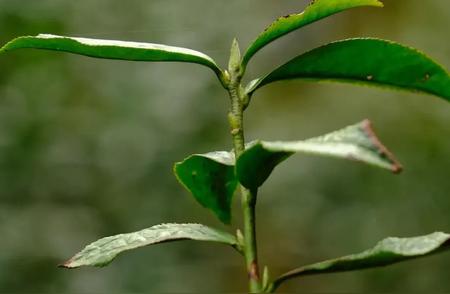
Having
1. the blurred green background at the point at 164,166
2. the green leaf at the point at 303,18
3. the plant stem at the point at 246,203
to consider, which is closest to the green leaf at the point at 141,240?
the plant stem at the point at 246,203

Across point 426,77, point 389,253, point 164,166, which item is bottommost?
point 389,253

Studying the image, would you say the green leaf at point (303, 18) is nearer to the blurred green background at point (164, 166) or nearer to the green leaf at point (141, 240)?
the green leaf at point (141, 240)

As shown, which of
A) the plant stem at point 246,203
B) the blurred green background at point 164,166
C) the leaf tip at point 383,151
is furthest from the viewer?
the blurred green background at point 164,166

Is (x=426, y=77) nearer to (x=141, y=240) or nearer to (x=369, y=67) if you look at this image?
(x=369, y=67)

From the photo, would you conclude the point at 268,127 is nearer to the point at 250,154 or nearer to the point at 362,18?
the point at 362,18

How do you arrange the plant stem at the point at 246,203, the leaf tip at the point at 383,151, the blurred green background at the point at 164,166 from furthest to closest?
1. the blurred green background at the point at 164,166
2. the plant stem at the point at 246,203
3. the leaf tip at the point at 383,151

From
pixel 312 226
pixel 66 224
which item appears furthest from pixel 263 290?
pixel 312 226

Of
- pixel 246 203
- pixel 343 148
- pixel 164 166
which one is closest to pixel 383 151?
pixel 343 148

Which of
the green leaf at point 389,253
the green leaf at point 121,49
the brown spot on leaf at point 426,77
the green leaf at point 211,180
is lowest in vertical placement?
the green leaf at point 389,253
